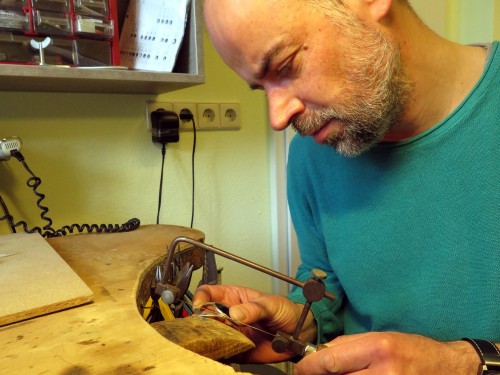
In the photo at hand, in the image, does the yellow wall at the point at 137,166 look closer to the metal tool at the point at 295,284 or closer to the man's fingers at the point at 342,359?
the metal tool at the point at 295,284

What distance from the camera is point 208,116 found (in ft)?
4.53

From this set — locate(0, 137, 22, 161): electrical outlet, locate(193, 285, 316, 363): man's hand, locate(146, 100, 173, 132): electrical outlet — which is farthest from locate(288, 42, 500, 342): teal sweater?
locate(0, 137, 22, 161): electrical outlet

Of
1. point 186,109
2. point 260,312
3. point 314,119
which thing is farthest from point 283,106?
point 186,109

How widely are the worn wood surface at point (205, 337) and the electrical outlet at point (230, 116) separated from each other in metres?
0.92

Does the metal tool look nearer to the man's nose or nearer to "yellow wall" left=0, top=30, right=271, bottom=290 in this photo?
the man's nose

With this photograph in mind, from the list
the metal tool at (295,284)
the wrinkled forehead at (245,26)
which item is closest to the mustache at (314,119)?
the wrinkled forehead at (245,26)

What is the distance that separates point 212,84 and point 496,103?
2.81 ft

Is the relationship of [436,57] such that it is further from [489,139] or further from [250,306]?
[250,306]

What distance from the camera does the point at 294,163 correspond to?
3.27ft

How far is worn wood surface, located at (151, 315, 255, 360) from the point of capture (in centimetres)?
51

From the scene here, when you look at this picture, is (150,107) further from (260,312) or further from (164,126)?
(260,312)

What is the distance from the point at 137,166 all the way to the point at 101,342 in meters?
0.84

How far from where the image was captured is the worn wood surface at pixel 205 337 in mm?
509

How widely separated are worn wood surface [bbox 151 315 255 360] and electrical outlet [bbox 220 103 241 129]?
92 centimetres
